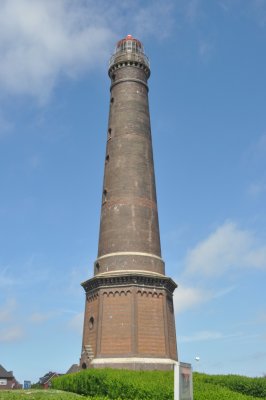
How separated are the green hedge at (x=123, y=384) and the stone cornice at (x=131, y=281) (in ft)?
19.3

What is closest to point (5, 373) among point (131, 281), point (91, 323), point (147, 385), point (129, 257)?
point (91, 323)

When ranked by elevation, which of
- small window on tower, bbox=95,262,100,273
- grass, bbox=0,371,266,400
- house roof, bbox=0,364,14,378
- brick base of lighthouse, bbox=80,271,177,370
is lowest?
grass, bbox=0,371,266,400

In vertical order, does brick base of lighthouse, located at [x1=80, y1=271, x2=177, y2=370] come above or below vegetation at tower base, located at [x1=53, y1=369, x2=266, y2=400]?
above

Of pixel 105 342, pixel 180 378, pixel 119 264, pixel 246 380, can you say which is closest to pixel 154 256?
pixel 119 264

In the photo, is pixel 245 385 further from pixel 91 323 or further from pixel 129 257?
pixel 129 257

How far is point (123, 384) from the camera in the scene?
21359 millimetres

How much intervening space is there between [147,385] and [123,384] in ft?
7.10

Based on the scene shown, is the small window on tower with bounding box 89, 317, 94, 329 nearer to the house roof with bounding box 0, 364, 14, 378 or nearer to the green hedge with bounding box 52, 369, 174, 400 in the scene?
the green hedge with bounding box 52, 369, 174, 400

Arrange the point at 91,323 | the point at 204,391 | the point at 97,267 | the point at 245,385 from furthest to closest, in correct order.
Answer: the point at 97,267 → the point at 91,323 → the point at 245,385 → the point at 204,391

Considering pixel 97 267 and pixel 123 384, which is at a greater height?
pixel 97 267

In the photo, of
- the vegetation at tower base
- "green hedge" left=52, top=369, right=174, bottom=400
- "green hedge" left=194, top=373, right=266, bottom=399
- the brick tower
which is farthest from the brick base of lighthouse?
"green hedge" left=194, top=373, right=266, bottom=399

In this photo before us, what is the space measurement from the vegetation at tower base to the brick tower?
231 centimetres

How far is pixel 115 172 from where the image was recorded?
3338 centimetres

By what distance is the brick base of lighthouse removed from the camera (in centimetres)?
2764
